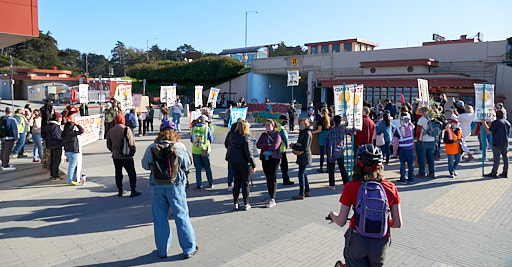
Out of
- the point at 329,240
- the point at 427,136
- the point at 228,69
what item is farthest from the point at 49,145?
the point at 228,69

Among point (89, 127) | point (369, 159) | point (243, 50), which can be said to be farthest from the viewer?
point (243, 50)

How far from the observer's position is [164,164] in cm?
499

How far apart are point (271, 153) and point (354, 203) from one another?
3.97m

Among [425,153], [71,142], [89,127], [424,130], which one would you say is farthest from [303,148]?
[89,127]

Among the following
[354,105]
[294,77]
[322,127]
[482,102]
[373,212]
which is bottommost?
[373,212]

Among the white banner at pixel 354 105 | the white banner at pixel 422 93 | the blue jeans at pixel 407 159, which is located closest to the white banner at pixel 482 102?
the white banner at pixel 422 93

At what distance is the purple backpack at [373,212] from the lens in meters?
3.21

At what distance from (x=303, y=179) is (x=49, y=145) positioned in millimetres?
6232

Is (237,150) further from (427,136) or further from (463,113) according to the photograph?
(463,113)

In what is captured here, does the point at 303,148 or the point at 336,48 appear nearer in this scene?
the point at 303,148

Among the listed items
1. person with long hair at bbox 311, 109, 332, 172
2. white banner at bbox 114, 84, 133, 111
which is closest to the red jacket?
person with long hair at bbox 311, 109, 332, 172

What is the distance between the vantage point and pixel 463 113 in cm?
1225

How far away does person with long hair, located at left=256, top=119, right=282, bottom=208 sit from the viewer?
730 centimetres

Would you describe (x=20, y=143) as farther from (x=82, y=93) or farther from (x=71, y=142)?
(x=82, y=93)
